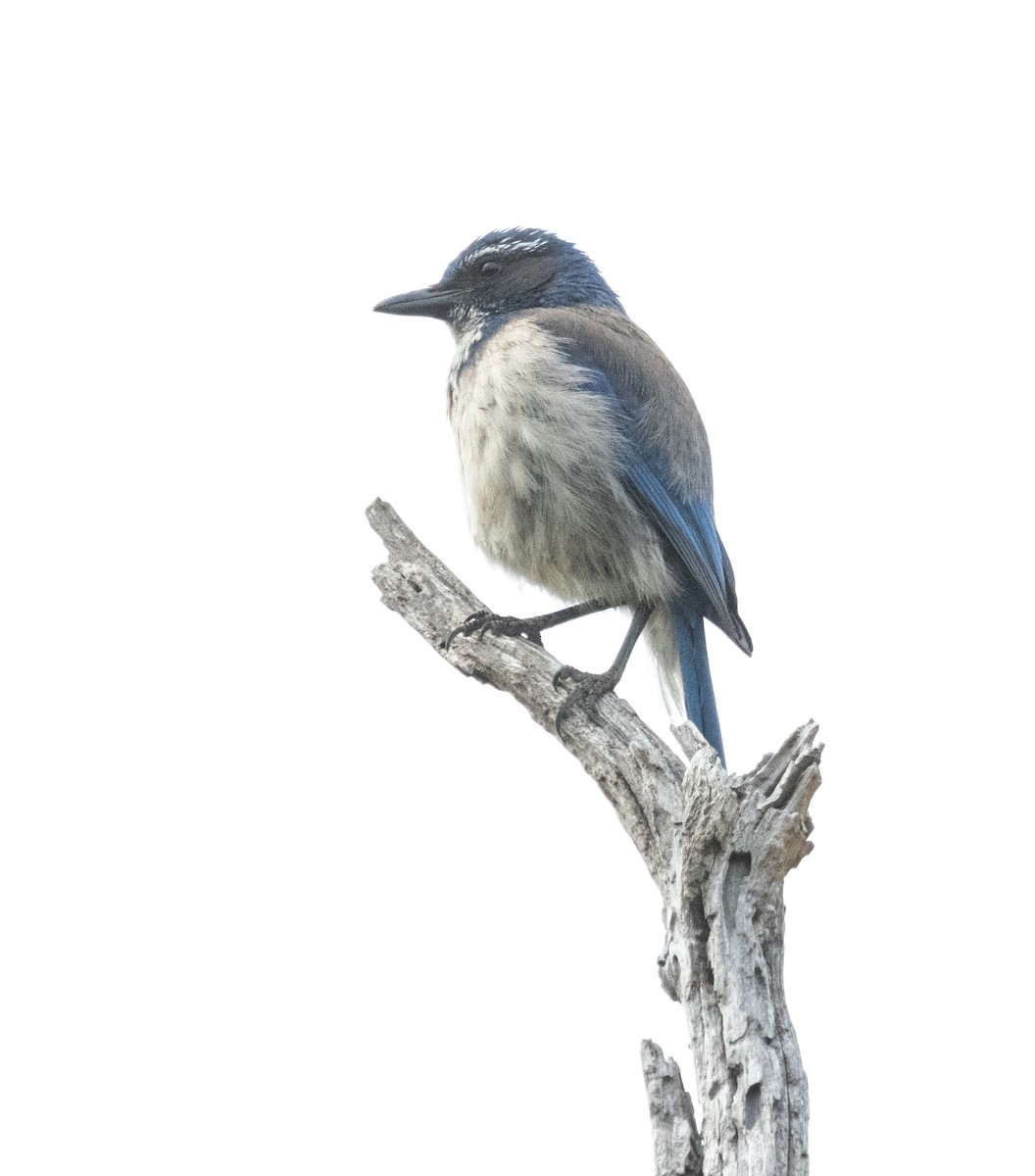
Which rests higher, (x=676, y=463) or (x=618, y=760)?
(x=676, y=463)

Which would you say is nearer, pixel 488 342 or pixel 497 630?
pixel 497 630

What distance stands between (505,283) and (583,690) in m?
2.95

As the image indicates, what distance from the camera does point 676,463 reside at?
7.18 meters

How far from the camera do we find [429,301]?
323 inches

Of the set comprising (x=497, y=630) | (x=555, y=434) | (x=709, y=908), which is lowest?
(x=709, y=908)

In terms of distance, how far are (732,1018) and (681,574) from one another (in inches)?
97.9

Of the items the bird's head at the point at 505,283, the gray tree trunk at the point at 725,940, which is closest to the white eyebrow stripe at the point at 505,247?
the bird's head at the point at 505,283

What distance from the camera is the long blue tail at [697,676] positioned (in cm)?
664

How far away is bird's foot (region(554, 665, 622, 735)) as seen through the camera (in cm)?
610

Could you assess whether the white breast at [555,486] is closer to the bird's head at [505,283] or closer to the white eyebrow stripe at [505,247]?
the bird's head at [505,283]

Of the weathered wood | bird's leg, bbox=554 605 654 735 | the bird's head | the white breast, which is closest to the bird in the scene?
the white breast

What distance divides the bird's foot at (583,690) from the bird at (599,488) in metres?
0.32

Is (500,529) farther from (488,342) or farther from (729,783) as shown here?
(729,783)

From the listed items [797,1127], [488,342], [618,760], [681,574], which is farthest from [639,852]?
[488,342]
